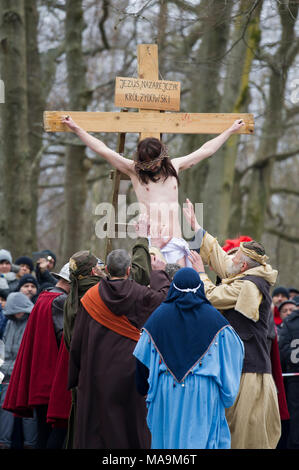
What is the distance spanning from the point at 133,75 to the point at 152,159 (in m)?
1.40

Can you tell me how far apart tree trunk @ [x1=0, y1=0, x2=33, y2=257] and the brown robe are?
609 cm

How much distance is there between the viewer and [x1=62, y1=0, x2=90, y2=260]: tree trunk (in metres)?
13.0

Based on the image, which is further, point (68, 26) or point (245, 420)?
point (68, 26)

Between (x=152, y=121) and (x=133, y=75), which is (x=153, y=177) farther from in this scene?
(x=133, y=75)

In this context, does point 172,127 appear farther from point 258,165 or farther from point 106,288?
point 258,165

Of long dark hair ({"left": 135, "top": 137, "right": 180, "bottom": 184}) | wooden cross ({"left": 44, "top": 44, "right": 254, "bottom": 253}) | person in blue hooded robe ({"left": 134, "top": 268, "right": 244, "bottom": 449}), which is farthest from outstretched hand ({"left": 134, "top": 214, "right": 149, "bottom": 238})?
person in blue hooded robe ({"left": 134, "top": 268, "right": 244, "bottom": 449})

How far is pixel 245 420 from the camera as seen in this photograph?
17.5 feet

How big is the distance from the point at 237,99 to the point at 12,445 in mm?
8514

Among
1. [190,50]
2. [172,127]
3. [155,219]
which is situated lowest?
[155,219]

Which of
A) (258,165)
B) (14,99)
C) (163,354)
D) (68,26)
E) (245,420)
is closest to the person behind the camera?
(163,354)

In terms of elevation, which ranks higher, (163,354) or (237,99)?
(237,99)

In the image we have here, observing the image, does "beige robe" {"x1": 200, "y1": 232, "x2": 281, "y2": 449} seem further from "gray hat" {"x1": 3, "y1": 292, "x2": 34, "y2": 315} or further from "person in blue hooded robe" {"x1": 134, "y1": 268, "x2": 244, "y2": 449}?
"gray hat" {"x1": 3, "y1": 292, "x2": 34, "y2": 315}

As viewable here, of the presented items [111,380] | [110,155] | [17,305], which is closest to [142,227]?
[110,155]

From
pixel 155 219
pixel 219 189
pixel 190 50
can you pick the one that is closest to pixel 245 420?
pixel 155 219
